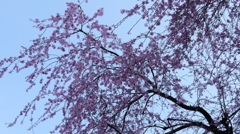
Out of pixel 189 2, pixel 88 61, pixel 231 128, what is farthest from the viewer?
pixel 88 61

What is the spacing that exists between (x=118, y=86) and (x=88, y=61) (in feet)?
2.80

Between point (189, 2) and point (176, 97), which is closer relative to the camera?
point (189, 2)

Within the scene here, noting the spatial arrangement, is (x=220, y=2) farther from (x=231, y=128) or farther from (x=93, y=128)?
(x=93, y=128)

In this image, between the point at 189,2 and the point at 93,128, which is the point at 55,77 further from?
the point at 189,2

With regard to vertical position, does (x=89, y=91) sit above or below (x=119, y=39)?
below

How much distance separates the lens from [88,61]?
22.7 ft

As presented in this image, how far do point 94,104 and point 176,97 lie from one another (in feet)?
5.61

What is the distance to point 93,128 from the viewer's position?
21.8 ft

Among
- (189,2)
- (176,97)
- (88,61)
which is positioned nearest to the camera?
(189,2)

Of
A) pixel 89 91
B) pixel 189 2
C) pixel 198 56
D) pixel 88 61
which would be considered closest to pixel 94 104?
pixel 89 91

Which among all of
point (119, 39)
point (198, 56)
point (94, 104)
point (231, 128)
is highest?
point (119, 39)

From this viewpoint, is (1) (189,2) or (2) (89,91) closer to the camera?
(1) (189,2)

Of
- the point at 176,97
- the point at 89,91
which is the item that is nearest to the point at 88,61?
the point at 89,91

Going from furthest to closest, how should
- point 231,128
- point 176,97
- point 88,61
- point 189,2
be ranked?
point 88,61, point 176,97, point 231,128, point 189,2
